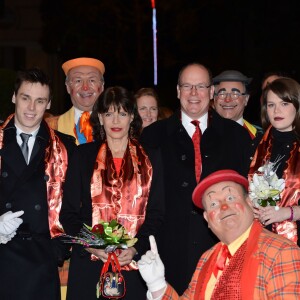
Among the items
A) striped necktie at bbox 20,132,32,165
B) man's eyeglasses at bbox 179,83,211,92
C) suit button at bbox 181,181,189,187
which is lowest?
suit button at bbox 181,181,189,187

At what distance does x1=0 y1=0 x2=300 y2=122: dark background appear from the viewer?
83.1 ft

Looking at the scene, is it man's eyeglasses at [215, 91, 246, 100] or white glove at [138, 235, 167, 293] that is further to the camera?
man's eyeglasses at [215, 91, 246, 100]

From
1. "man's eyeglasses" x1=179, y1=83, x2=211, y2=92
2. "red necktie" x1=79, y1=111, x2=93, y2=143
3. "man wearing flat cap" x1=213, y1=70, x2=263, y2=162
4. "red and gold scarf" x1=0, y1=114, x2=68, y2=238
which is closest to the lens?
"red and gold scarf" x1=0, y1=114, x2=68, y2=238

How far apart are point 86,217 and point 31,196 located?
0.47 m

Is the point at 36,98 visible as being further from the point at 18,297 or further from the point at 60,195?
the point at 18,297

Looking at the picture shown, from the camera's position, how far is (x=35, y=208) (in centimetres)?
584

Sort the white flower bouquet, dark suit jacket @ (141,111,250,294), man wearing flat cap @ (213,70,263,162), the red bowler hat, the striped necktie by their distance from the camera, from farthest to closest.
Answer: man wearing flat cap @ (213,70,263,162) < dark suit jacket @ (141,111,250,294) < the striped necktie < the white flower bouquet < the red bowler hat

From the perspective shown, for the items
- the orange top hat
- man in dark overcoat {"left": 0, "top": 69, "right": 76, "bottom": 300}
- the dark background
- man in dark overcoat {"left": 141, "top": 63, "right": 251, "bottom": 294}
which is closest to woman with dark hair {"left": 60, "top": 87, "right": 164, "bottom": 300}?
man in dark overcoat {"left": 0, "top": 69, "right": 76, "bottom": 300}

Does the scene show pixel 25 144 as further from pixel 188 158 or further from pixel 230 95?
pixel 230 95

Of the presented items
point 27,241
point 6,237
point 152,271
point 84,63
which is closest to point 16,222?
point 6,237

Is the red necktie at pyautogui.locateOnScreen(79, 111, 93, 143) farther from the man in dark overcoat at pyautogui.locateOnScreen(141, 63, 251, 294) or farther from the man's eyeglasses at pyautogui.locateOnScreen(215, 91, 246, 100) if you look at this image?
the man's eyeglasses at pyautogui.locateOnScreen(215, 91, 246, 100)

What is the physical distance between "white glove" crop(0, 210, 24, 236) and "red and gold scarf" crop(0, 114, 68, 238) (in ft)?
1.24

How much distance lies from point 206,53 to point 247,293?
23.4 m

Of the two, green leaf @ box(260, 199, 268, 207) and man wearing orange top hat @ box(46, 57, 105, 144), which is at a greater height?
man wearing orange top hat @ box(46, 57, 105, 144)
